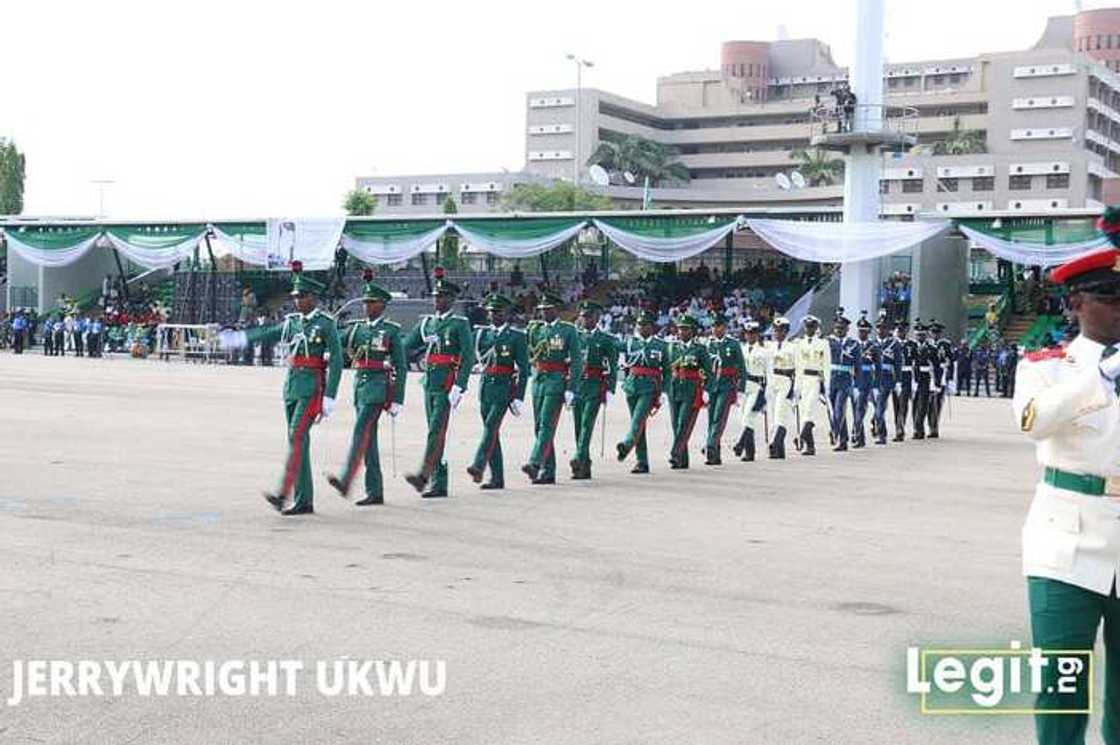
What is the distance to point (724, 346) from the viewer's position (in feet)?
59.6

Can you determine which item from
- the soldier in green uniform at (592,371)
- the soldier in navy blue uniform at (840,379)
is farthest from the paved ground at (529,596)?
the soldier in navy blue uniform at (840,379)

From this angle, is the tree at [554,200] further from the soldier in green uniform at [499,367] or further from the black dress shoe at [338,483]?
the black dress shoe at [338,483]

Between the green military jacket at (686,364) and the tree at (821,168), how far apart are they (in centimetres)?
8513

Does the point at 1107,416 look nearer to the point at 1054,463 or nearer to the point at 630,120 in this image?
the point at 1054,463

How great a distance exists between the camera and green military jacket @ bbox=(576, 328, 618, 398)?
1596cm

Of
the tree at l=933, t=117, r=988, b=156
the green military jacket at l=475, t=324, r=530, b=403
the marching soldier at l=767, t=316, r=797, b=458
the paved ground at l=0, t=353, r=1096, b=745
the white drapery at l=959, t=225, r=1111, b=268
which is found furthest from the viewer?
the tree at l=933, t=117, r=988, b=156

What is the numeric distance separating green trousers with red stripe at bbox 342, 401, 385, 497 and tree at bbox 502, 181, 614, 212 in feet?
266

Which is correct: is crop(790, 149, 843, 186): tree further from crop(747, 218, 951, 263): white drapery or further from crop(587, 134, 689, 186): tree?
crop(747, 218, 951, 263): white drapery

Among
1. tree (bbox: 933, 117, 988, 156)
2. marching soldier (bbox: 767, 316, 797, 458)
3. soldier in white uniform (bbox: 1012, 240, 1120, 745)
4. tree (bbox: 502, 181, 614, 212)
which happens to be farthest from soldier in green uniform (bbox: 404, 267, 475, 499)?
tree (bbox: 933, 117, 988, 156)

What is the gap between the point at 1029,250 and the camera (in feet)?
118

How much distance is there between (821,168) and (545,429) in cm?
8873

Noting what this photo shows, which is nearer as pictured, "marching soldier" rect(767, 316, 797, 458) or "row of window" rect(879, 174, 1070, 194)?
"marching soldier" rect(767, 316, 797, 458)

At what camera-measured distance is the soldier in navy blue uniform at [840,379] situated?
2033cm

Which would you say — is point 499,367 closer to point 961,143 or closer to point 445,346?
point 445,346
